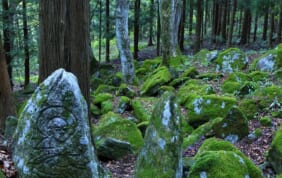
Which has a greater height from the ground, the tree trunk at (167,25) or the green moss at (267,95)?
the tree trunk at (167,25)

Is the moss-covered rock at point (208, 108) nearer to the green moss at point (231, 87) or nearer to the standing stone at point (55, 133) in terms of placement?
the green moss at point (231, 87)

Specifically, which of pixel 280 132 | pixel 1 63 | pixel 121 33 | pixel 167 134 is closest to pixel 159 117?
pixel 167 134

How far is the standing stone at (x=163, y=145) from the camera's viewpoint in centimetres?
476

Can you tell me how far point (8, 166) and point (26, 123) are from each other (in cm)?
48

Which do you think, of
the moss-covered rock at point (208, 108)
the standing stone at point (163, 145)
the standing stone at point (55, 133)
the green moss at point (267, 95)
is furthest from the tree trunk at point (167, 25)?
the standing stone at point (55, 133)

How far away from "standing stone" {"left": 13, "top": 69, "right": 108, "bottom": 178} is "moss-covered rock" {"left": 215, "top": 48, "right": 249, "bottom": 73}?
11.3 meters

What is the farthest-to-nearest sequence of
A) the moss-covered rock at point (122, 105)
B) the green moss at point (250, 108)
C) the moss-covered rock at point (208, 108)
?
the moss-covered rock at point (122, 105), the moss-covered rock at point (208, 108), the green moss at point (250, 108)

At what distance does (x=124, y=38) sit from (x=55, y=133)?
35.1ft

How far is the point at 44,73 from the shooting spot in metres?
3.95

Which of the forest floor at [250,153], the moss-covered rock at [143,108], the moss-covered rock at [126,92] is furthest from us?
the moss-covered rock at [126,92]

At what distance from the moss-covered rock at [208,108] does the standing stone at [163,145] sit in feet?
14.3

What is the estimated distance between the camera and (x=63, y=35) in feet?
12.5

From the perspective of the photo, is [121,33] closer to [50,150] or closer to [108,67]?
[108,67]

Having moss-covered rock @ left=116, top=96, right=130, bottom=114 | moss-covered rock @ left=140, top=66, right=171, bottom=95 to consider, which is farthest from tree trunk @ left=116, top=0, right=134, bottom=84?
moss-covered rock @ left=116, top=96, right=130, bottom=114
